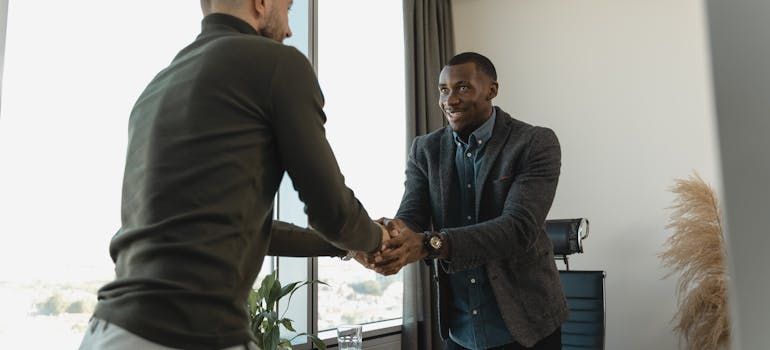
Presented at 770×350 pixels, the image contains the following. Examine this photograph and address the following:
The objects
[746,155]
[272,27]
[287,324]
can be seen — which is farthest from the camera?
[287,324]

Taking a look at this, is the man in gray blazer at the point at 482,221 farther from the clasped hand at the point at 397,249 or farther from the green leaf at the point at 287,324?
the green leaf at the point at 287,324

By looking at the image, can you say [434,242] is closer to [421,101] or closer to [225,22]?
[225,22]

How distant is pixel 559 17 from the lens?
482 centimetres

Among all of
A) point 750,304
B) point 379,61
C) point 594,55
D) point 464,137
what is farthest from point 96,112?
point 594,55

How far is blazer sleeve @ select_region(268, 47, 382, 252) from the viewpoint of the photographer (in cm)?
104

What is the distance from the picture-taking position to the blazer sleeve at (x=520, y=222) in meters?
1.86

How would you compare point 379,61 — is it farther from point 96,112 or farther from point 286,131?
point 286,131

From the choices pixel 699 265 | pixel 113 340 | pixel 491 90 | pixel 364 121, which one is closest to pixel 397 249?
pixel 491 90

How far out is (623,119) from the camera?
444 centimetres

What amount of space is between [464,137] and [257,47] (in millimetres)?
1230

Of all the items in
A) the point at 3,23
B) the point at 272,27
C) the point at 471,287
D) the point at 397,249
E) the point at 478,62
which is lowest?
the point at 471,287

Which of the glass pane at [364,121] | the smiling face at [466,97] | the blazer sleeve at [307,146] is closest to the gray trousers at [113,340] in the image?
the blazer sleeve at [307,146]

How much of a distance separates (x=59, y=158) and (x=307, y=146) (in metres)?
2.06

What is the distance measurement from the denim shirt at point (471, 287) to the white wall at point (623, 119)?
2.44 meters
